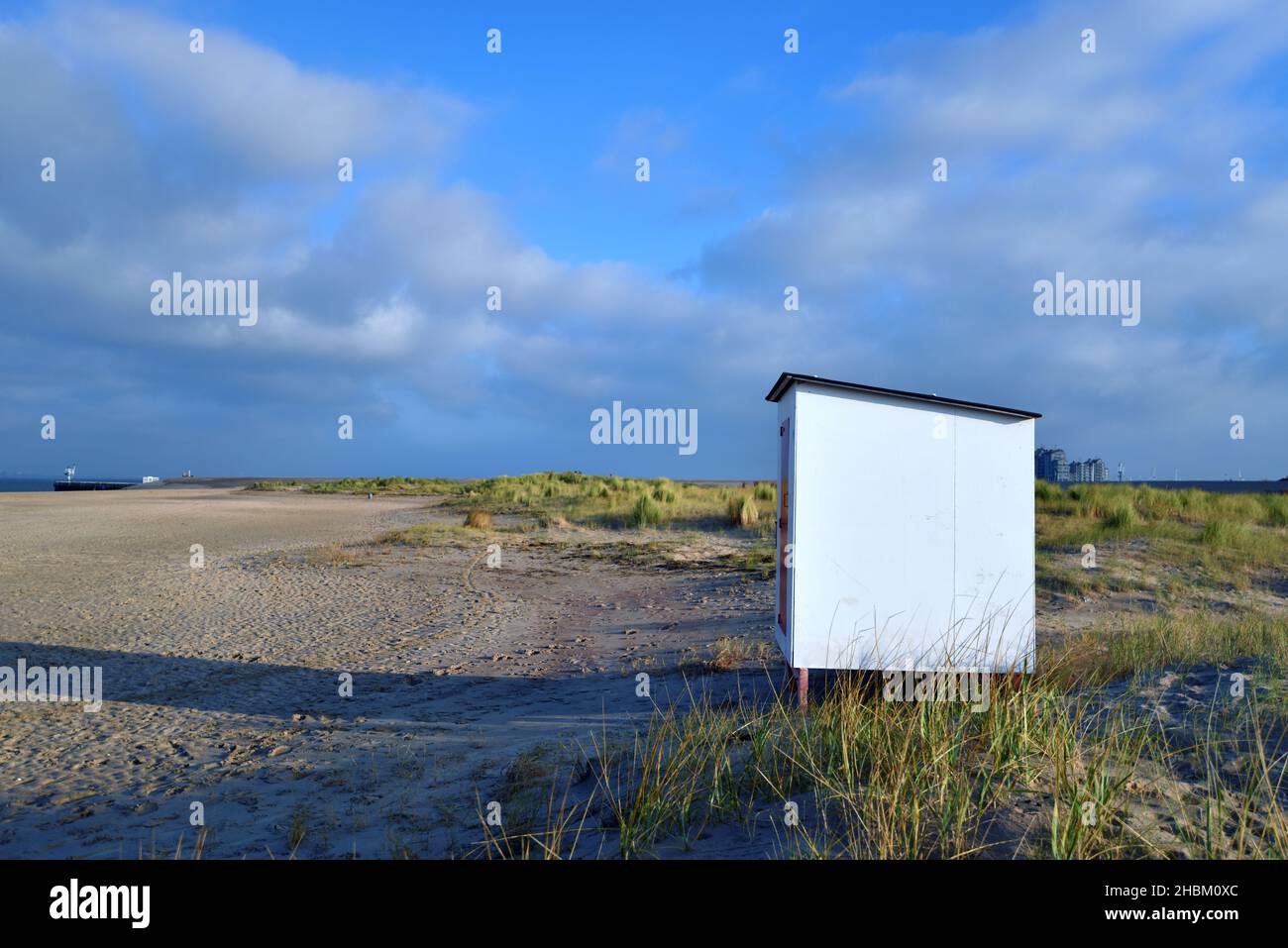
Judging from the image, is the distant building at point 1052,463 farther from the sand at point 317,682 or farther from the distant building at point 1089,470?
the sand at point 317,682

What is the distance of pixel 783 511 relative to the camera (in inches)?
285

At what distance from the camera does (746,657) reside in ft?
30.7

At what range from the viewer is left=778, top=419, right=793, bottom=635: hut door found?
6.69 m

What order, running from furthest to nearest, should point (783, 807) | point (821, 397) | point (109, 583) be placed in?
point (109, 583)
point (821, 397)
point (783, 807)

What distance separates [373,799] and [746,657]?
5083mm

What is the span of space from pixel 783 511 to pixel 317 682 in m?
5.67

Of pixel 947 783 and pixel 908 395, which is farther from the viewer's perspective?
pixel 908 395

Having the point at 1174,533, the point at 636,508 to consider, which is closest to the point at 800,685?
the point at 1174,533

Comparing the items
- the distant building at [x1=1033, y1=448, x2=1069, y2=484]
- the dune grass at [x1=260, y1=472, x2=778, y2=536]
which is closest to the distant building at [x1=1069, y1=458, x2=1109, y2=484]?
the distant building at [x1=1033, y1=448, x2=1069, y2=484]

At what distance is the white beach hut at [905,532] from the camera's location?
20.6 feet

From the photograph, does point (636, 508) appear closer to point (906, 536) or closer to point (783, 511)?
point (783, 511)
